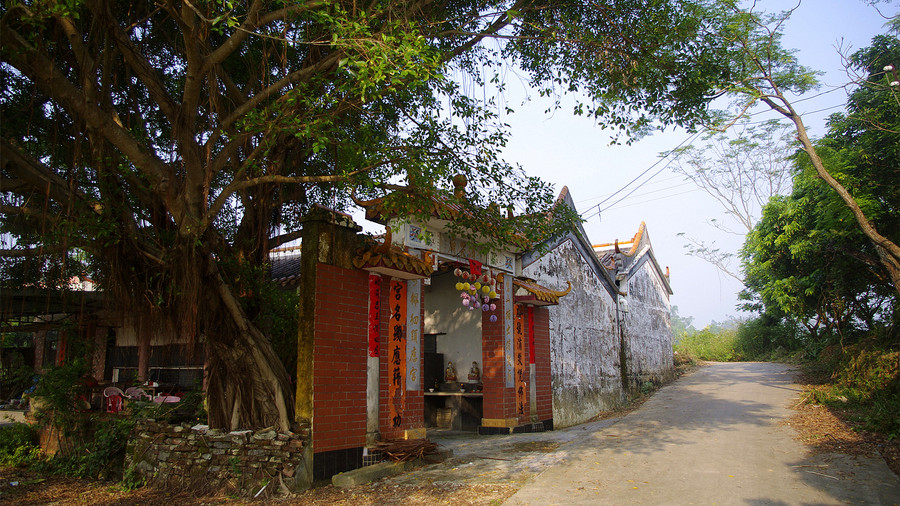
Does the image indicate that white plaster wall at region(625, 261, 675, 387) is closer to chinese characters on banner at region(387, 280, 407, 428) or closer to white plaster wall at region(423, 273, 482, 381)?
white plaster wall at region(423, 273, 482, 381)

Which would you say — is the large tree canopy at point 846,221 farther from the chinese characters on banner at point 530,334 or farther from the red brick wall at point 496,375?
the red brick wall at point 496,375

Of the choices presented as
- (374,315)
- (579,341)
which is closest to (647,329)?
(579,341)

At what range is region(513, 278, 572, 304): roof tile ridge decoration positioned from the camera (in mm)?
9094

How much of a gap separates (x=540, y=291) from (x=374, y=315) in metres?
3.63

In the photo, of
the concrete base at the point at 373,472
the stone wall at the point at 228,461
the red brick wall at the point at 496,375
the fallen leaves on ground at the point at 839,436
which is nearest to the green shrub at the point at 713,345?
the fallen leaves on ground at the point at 839,436

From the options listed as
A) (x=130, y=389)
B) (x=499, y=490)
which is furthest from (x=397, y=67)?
(x=130, y=389)

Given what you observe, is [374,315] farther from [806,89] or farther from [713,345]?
[713,345]

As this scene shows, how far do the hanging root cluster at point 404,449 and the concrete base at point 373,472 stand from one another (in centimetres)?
7

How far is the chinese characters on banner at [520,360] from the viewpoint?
9.09 metres

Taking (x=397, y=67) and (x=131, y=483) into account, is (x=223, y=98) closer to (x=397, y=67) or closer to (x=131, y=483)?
(x=397, y=67)

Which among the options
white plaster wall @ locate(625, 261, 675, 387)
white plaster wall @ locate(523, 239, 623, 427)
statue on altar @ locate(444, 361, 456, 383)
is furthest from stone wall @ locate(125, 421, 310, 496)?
white plaster wall @ locate(625, 261, 675, 387)

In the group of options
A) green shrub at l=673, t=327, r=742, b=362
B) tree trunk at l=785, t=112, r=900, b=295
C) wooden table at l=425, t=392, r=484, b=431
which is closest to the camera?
tree trunk at l=785, t=112, r=900, b=295

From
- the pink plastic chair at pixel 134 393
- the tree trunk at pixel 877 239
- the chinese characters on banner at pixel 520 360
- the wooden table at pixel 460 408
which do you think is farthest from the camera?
the wooden table at pixel 460 408

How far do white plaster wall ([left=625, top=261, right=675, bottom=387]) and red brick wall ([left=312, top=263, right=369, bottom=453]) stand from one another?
8549mm
